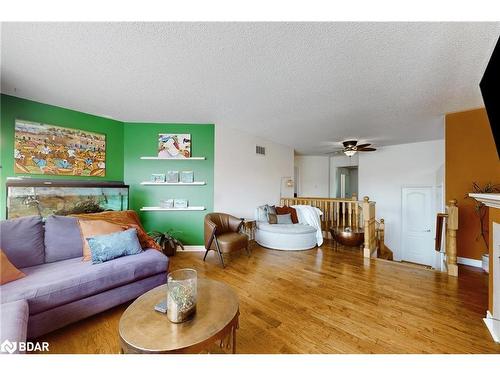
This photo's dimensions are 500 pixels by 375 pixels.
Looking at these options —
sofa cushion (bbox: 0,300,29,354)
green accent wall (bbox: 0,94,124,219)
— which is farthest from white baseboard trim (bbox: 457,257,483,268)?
green accent wall (bbox: 0,94,124,219)

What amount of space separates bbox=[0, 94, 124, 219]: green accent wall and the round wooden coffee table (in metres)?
2.92

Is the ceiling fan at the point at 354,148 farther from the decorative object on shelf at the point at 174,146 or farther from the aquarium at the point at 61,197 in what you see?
the aquarium at the point at 61,197

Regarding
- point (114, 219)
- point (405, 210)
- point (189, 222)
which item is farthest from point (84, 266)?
point (405, 210)

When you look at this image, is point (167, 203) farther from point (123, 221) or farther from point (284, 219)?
point (284, 219)

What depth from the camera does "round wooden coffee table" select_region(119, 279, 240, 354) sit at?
1054 mm

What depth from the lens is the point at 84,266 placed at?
196cm

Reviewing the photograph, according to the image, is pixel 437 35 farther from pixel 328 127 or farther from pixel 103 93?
pixel 103 93

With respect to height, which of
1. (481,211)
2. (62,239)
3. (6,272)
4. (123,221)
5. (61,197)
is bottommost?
(6,272)

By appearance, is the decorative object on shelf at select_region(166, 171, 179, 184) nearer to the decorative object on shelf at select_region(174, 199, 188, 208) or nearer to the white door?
the decorative object on shelf at select_region(174, 199, 188, 208)

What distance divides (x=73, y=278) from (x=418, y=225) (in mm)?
6841

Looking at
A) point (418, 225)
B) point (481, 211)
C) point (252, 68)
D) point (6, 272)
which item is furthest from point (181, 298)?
point (418, 225)

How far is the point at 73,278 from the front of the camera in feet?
5.65
